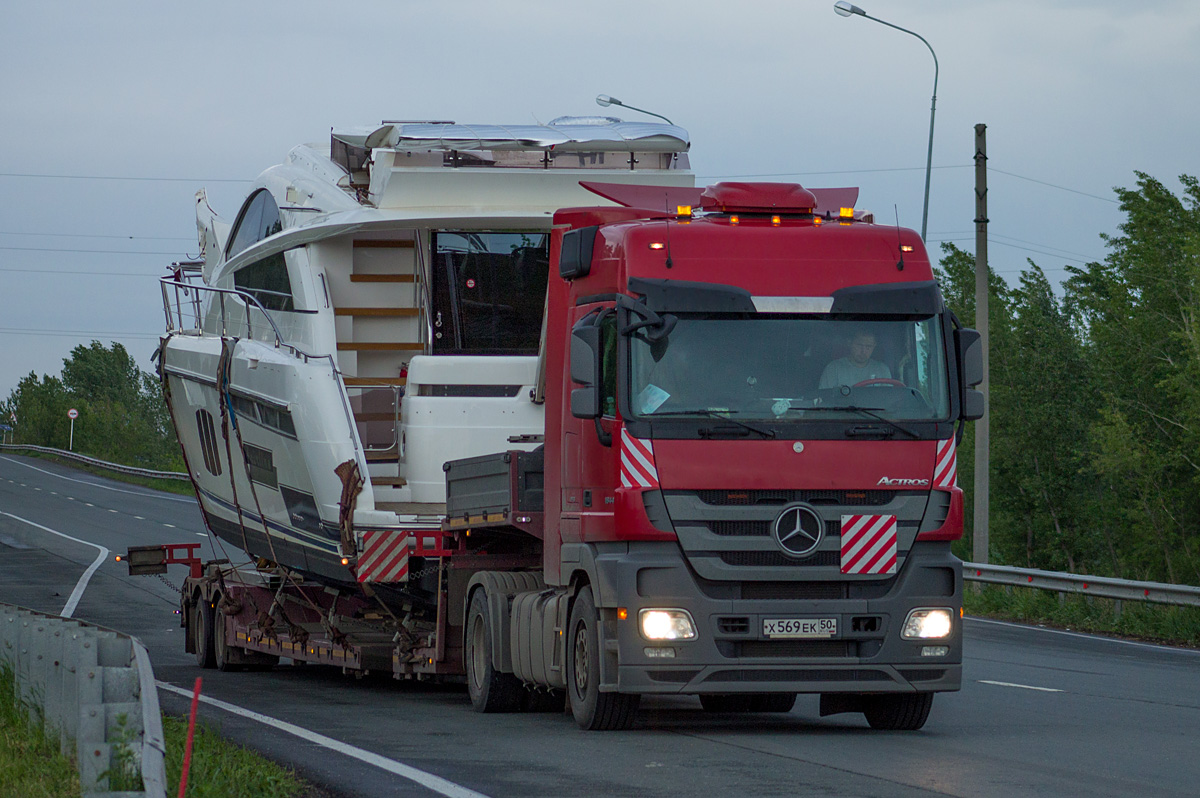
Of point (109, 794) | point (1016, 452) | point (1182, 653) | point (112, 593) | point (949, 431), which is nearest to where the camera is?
point (109, 794)

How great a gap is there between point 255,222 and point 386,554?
16.3 feet

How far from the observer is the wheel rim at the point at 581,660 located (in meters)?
10.8

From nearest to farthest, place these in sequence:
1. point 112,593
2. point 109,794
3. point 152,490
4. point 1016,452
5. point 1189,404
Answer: point 109,794, point 112,593, point 1189,404, point 152,490, point 1016,452

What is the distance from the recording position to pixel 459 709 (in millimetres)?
12875

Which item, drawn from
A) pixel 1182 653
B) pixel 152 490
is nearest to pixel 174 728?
pixel 1182 653

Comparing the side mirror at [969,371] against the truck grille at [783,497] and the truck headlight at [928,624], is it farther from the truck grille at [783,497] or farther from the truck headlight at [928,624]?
the truck headlight at [928,624]

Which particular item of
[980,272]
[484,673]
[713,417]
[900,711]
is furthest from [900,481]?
[980,272]

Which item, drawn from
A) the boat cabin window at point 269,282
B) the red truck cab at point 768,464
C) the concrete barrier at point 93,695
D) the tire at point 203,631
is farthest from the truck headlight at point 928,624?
the tire at point 203,631

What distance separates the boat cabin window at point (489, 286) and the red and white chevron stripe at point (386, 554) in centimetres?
220

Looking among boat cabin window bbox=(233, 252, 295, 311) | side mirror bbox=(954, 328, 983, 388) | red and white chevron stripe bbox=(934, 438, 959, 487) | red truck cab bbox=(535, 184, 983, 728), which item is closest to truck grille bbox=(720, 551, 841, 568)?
red truck cab bbox=(535, 184, 983, 728)

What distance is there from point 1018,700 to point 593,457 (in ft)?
14.8

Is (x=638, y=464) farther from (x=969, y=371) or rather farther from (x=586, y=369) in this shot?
(x=969, y=371)

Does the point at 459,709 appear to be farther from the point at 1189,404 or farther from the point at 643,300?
the point at 1189,404

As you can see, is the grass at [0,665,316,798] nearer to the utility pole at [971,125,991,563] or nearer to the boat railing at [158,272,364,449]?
the boat railing at [158,272,364,449]
